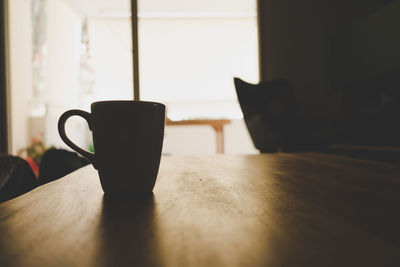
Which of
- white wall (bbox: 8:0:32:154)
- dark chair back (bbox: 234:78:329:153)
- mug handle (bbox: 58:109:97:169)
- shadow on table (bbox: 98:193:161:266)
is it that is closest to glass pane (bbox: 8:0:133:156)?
white wall (bbox: 8:0:32:154)

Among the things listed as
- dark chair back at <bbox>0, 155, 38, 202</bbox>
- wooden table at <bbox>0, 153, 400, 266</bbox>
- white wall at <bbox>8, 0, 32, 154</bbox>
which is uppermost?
white wall at <bbox>8, 0, 32, 154</bbox>

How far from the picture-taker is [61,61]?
411cm

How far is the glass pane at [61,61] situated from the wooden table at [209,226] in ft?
9.21

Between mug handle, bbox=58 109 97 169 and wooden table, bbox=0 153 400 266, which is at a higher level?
mug handle, bbox=58 109 97 169

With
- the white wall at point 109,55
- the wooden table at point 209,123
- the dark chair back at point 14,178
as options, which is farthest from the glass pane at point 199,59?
the dark chair back at point 14,178

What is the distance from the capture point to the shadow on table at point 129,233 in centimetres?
17

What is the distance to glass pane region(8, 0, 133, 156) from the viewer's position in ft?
10.6

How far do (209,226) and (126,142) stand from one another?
0.16 m

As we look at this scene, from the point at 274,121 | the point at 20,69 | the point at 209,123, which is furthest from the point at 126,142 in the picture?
the point at 20,69

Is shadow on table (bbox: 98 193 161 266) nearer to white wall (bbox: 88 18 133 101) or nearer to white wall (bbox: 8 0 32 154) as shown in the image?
white wall (bbox: 8 0 32 154)

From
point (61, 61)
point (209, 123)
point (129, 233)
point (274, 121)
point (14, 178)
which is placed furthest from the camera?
point (61, 61)

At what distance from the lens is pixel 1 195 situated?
57cm

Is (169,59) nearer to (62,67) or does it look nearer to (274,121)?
(62,67)

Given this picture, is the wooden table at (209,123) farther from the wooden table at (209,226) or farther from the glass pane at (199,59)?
the wooden table at (209,226)
